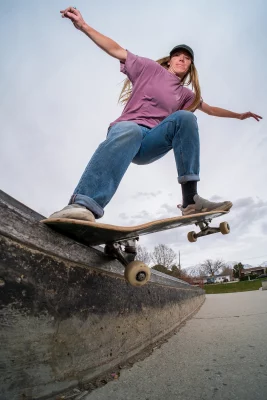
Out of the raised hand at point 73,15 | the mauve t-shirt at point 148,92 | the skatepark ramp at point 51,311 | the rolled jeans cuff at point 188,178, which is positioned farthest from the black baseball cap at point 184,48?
the skatepark ramp at point 51,311

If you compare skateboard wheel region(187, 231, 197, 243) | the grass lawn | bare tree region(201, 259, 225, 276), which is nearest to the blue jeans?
skateboard wheel region(187, 231, 197, 243)

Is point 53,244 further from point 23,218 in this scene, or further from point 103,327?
point 103,327

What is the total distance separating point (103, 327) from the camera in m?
1.10

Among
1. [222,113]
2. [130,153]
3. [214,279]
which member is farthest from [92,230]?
[214,279]

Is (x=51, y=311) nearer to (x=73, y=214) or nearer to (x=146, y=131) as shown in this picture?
(x=73, y=214)

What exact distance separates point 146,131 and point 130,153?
43cm

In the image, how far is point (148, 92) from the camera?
80.8 inches

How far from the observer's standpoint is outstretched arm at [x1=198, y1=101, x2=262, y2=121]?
103 inches

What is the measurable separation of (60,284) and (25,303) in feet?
0.50

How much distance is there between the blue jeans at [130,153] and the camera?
1.35 meters

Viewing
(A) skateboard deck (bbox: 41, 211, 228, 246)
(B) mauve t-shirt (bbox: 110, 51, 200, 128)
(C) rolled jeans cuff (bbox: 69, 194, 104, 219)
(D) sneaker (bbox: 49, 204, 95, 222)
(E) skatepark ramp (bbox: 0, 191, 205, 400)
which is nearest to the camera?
(E) skatepark ramp (bbox: 0, 191, 205, 400)

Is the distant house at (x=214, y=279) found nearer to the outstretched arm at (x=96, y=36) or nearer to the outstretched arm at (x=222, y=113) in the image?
the outstretched arm at (x=222, y=113)

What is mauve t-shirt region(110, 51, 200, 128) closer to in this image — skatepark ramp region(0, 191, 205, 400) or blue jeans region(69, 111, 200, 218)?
blue jeans region(69, 111, 200, 218)

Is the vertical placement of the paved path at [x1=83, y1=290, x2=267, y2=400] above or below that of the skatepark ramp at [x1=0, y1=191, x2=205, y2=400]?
below
